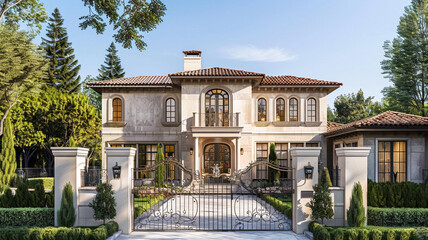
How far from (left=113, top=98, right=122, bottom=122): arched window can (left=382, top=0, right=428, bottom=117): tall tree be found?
23.4m

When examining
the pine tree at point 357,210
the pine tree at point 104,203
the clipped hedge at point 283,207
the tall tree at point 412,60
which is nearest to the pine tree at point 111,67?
the tall tree at point 412,60

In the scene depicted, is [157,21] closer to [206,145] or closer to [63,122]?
[206,145]

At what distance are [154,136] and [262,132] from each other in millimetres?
7211

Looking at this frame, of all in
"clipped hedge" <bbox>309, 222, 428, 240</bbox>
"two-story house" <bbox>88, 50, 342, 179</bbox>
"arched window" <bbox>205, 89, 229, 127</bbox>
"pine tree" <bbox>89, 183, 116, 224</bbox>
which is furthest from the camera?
"arched window" <bbox>205, 89, 229, 127</bbox>

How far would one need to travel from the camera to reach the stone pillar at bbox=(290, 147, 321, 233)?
9164 mm

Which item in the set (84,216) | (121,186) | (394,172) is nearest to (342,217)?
(121,186)

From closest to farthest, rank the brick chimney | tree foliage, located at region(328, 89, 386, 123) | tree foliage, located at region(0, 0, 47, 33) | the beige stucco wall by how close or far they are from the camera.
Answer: tree foliage, located at region(0, 0, 47, 33) → the beige stucco wall → the brick chimney → tree foliage, located at region(328, 89, 386, 123)

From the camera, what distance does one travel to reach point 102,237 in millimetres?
7938

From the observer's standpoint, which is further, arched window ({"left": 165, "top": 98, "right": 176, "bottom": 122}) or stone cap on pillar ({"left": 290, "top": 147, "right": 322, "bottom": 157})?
arched window ({"left": 165, "top": 98, "right": 176, "bottom": 122})

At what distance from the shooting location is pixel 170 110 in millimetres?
22062

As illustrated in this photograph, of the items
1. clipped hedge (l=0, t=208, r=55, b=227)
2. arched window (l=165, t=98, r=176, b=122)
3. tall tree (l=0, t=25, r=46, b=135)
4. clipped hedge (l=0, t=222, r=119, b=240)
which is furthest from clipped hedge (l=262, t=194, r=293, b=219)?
tall tree (l=0, t=25, r=46, b=135)

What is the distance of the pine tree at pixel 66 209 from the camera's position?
8.94 metres

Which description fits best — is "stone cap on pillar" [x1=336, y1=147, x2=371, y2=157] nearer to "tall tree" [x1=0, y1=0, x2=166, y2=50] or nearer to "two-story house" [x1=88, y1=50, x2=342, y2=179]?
"tall tree" [x1=0, y1=0, x2=166, y2=50]

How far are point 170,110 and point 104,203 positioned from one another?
1341 centimetres
